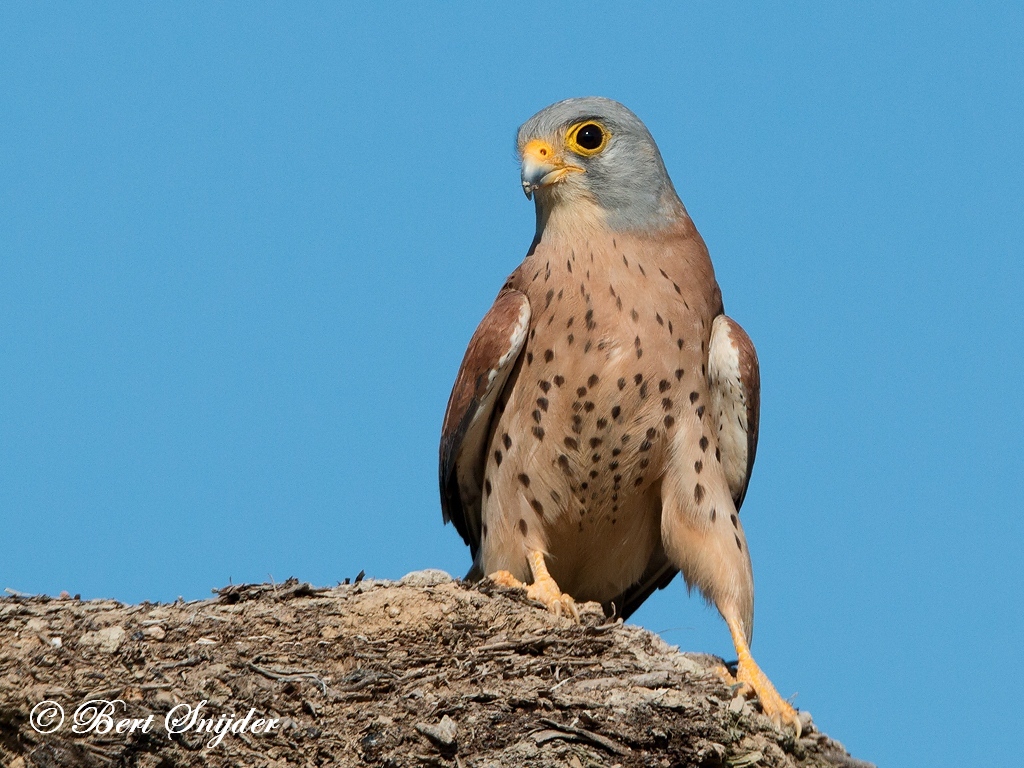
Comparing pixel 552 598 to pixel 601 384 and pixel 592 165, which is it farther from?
pixel 592 165

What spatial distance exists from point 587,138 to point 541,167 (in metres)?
0.29

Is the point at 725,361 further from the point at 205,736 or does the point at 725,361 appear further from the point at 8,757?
the point at 8,757

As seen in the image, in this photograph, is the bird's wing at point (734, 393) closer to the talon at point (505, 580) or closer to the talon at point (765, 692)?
the talon at point (765, 692)

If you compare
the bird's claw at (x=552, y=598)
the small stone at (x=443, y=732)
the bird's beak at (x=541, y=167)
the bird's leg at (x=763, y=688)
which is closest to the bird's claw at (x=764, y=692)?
the bird's leg at (x=763, y=688)

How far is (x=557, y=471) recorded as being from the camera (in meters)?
6.94

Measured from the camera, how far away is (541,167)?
7.17 m

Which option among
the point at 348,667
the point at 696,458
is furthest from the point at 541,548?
the point at 348,667

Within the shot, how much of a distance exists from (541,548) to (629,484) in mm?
520

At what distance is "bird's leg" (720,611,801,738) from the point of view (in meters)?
6.18

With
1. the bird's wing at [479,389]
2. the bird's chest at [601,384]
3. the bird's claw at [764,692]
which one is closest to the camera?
the bird's claw at [764,692]

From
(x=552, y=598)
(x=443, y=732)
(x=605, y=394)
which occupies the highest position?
(x=605, y=394)

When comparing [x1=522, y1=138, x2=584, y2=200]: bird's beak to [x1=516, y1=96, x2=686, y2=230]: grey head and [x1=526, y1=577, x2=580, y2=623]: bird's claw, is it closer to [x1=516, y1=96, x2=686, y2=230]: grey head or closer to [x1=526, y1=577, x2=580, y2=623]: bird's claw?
[x1=516, y1=96, x2=686, y2=230]: grey head

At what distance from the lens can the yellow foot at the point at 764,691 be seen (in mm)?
6168

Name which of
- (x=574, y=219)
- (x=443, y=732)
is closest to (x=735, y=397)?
(x=574, y=219)
